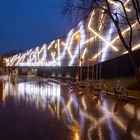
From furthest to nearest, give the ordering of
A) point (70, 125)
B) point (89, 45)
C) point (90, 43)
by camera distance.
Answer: point (89, 45), point (90, 43), point (70, 125)

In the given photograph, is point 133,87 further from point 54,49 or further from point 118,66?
point 54,49

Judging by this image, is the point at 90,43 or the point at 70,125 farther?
the point at 90,43

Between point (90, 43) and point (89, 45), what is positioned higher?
point (90, 43)

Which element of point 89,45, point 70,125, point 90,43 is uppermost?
point 90,43

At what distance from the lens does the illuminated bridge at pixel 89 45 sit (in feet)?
213

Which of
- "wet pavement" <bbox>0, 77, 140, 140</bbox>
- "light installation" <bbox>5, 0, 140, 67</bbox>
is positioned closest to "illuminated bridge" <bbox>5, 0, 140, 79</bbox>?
"light installation" <bbox>5, 0, 140, 67</bbox>

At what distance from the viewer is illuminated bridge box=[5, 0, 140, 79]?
64812 millimetres

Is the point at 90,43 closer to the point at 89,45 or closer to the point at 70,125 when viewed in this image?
the point at 89,45

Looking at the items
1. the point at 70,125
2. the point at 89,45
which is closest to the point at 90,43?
the point at 89,45

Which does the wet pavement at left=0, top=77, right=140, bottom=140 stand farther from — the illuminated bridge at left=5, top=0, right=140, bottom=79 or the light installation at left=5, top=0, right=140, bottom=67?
the light installation at left=5, top=0, right=140, bottom=67

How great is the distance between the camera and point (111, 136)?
1193 cm

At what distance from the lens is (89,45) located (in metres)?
77.9

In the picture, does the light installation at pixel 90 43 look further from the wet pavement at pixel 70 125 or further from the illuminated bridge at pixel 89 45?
the wet pavement at pixel 70 125

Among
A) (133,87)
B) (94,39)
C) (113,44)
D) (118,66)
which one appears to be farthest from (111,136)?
(94,39)
